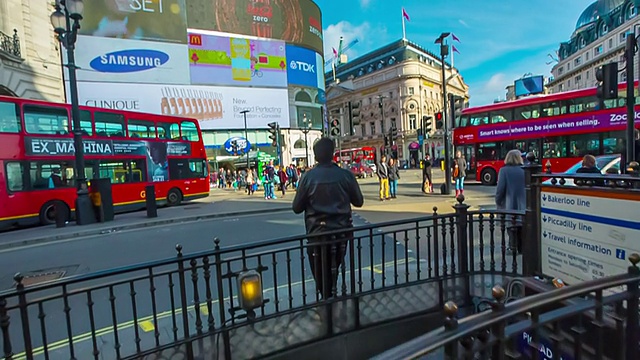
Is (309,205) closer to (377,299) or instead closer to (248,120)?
(377,299)

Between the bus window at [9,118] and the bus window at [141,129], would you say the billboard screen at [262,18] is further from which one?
the bus window at [9,118]

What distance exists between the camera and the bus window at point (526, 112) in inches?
687

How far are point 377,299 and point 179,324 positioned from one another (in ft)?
7.92

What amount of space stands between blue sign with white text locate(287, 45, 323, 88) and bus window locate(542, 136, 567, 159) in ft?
117

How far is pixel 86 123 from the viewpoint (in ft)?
41.4

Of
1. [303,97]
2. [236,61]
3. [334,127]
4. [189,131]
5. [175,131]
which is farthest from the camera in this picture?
[303,97]

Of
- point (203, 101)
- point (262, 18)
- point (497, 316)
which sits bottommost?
point (497, 316)

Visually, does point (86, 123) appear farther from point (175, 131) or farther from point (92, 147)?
point (175, 131)

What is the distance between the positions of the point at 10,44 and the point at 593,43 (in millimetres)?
80814

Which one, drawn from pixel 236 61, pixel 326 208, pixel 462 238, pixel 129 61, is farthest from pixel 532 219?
pixel 236 61

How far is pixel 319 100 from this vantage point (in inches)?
1988

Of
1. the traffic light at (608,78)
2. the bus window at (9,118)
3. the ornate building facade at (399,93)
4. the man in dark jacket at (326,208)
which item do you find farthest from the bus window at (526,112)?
the ornate building facade at (399,93)

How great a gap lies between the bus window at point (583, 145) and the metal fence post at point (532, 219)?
56.4 ft

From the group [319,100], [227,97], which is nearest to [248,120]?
[227,97]
